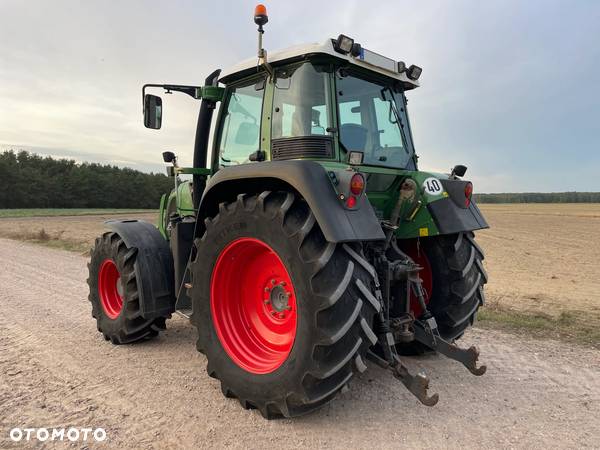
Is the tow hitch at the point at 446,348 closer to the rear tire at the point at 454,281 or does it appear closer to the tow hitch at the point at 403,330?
the tow hitch at the point at 403,330

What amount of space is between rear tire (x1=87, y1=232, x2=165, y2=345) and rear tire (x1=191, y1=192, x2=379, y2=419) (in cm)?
161

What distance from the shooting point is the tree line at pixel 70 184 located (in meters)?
49.2

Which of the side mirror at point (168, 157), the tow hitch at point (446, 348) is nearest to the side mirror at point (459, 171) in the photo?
the tow hitch at point (446, 348)

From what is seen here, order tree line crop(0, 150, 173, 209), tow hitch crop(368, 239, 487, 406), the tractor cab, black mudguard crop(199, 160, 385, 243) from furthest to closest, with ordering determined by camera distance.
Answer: tree line crop(0, 150, 173, 209) < the tractor cab < tow hitch crop(368, 239, 487, 406) < black mudguard crop(199, 160, 385, 243)

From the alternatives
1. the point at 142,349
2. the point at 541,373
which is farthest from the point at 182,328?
the point at 541,373

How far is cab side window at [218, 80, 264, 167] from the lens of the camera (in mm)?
3719

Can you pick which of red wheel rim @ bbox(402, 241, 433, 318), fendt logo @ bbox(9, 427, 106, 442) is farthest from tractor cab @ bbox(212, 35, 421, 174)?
fendt logo @ bbox(9, 427, 106, 442)

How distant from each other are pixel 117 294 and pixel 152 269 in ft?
2.74

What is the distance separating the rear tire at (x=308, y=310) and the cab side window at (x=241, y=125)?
91 cm

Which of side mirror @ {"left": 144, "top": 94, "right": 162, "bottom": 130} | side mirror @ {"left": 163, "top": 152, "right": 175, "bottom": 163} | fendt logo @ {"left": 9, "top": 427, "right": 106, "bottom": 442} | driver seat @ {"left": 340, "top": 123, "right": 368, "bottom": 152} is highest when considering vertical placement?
side mirror @ {"left": 144, "top": 94, "right": 162, "bottom": 130}

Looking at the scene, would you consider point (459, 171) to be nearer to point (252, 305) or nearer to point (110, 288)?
point (252, 305)

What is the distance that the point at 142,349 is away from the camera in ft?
13.8

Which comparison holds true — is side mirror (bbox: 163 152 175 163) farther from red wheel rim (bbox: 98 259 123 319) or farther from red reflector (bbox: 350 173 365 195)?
red reflector (bbox: 350 173 365 195)

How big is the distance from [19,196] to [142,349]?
179 feet
